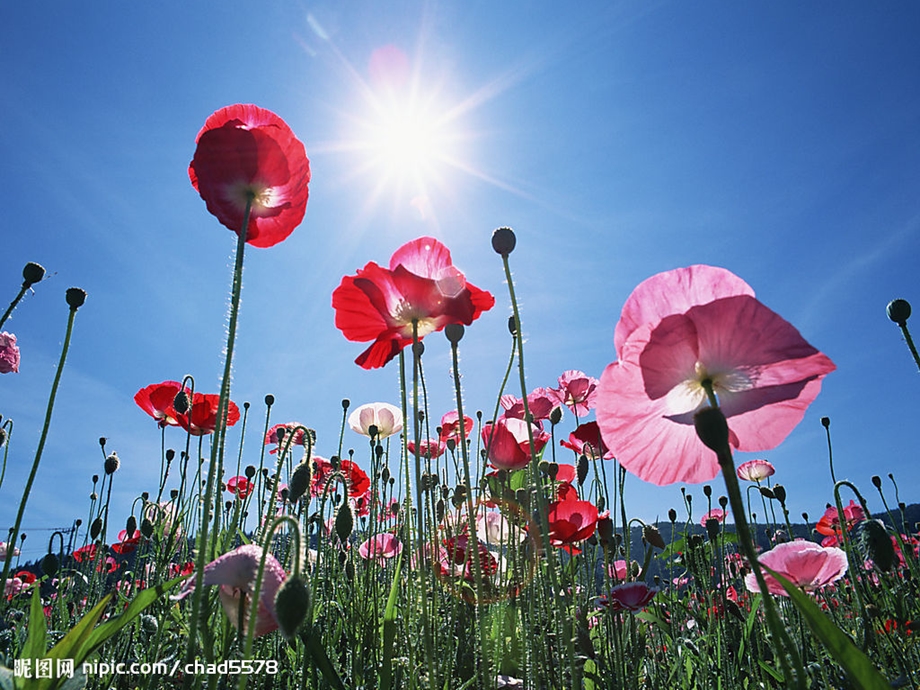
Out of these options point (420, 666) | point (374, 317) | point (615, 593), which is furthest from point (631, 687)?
point (374, 317)

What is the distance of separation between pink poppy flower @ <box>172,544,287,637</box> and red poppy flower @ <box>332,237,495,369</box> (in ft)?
2.21

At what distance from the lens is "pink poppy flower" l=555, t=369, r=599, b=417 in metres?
3.40

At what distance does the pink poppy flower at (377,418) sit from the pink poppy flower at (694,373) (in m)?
2.23

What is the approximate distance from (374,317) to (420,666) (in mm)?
1252

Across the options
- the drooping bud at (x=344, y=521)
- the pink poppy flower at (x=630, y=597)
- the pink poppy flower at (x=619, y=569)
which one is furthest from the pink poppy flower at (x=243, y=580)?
the pink poppy flower at (x=619, y=569)

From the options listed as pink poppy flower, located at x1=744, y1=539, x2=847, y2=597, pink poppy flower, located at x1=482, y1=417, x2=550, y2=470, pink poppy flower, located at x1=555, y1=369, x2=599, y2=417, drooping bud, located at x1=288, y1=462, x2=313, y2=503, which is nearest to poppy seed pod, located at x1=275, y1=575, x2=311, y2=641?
drooping bud, located at x1=288, y1=462, x2=313, y2=503

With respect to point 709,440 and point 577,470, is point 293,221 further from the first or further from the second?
point 577,470

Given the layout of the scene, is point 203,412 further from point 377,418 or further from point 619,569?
point 619,569

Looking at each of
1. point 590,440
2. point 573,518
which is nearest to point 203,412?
point 573,518

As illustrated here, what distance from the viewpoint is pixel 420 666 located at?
78.0 inches

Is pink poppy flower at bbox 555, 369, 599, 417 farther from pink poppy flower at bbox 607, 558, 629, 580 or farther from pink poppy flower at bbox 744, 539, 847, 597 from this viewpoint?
pink poppy flower at bbox 744, 539, 847, 597

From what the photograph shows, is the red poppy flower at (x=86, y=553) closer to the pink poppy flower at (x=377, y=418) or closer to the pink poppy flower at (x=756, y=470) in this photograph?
the pink poppy flower at (x=377, y=418)

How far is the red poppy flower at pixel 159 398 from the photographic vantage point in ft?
8.20

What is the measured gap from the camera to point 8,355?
316 cm
